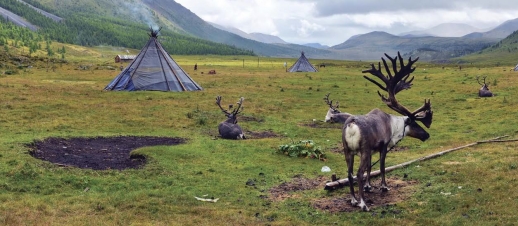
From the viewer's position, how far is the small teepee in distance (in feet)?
134

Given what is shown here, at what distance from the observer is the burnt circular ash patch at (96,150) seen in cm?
1617

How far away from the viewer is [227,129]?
2212 centimetres

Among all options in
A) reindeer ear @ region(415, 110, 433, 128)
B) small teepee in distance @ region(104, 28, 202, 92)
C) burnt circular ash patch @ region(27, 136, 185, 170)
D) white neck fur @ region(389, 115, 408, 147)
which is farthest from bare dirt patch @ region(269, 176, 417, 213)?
small teepee in distance @ region(104, 28, 202, 92)

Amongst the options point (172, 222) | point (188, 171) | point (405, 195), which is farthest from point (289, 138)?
point (172, 222)

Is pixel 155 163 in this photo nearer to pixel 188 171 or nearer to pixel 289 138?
pixel 188 171

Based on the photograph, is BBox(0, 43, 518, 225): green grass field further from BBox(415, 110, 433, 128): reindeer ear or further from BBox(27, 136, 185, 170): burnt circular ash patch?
BBox(415, 110, 433, 128): reindeer ear

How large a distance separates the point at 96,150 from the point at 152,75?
77.4 ft

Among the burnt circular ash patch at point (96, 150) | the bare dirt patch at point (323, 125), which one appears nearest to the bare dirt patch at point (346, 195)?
the burnt circular ash patch at point (96, 150)

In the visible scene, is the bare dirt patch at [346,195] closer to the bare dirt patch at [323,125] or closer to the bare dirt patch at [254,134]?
the bare dirt patch at [254,134]

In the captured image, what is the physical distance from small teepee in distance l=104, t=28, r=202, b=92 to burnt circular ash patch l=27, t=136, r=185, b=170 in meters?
19.9

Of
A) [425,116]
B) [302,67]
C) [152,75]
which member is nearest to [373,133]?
[425,116]

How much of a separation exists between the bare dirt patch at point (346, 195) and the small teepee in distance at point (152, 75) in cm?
2902

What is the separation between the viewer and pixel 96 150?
18.5 metres

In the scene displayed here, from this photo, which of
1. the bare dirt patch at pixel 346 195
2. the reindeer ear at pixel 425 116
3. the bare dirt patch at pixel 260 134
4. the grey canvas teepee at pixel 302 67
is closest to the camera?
the bare dirt patch at pixel 346 195
